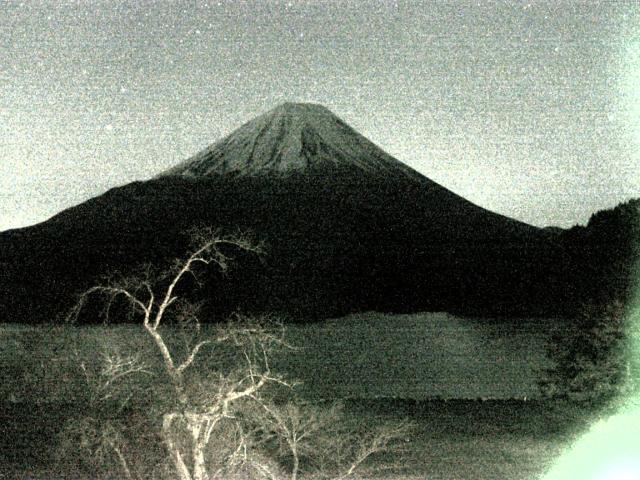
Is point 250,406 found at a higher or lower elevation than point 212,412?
lower

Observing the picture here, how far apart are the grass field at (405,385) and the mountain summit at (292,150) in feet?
156

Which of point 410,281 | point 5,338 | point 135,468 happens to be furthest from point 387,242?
point 135,468

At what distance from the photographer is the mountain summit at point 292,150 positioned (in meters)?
85.2

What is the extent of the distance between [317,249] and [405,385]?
2970 cm

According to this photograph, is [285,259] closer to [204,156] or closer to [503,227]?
[503,227]

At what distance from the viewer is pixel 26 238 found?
67750 millimetres

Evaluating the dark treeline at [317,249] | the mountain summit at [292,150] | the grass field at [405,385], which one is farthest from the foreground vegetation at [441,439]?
the mountain summit at [292,150]

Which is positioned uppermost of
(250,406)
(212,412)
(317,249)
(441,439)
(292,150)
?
(212,412)

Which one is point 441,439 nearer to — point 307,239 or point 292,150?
point 307,239

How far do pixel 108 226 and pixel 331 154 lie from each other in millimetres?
30396

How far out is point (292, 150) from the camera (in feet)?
291

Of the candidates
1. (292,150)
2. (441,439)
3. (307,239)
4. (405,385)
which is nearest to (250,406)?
(441,439)

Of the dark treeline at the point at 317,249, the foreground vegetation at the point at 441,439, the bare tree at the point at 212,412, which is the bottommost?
the dark treeline at the point at 317,249

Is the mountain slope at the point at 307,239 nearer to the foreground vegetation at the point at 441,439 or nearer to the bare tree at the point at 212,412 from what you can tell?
the foreground vegetation at the point at 441,439
